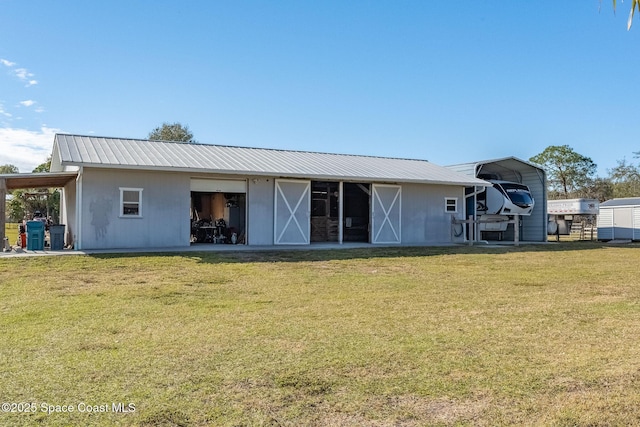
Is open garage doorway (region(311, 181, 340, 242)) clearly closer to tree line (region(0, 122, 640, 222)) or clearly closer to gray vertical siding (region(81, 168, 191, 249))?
gray vertical siding (region(81, 168, 191, 249))

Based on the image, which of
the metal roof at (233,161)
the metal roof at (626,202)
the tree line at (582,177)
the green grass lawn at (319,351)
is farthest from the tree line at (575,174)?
the green grass lawn at (319,351)

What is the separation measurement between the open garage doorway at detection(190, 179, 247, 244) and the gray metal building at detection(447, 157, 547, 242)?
30.3 ft

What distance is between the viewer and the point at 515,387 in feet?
11.7

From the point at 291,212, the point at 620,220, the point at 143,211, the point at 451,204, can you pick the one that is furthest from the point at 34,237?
the point at 620,220

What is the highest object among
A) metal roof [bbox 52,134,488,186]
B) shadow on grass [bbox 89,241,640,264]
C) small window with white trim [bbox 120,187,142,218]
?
metal roof [bbox 52,134,488,186]

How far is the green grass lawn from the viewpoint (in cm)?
318

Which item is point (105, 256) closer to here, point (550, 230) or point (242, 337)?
point (242, 337)

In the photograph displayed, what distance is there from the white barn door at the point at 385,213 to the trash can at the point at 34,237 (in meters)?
9.85

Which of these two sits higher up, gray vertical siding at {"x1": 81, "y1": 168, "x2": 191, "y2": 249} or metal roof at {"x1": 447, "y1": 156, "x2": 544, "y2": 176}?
metal roof at {"x1": 447, "y1": 156, "x2": 544, "y2": 176}

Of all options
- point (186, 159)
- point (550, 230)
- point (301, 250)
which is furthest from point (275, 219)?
point (550, 230)

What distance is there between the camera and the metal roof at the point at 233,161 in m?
13.6

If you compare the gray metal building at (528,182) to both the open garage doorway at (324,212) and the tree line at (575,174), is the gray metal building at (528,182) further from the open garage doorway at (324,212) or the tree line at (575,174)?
the tree line at (575,174)

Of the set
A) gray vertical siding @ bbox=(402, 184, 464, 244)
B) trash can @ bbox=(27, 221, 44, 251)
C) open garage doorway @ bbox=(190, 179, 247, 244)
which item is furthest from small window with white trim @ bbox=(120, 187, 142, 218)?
gray vertical siding @ bbox=(402, 184, 464, 244)

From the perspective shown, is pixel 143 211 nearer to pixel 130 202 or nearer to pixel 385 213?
pixel 130 202
